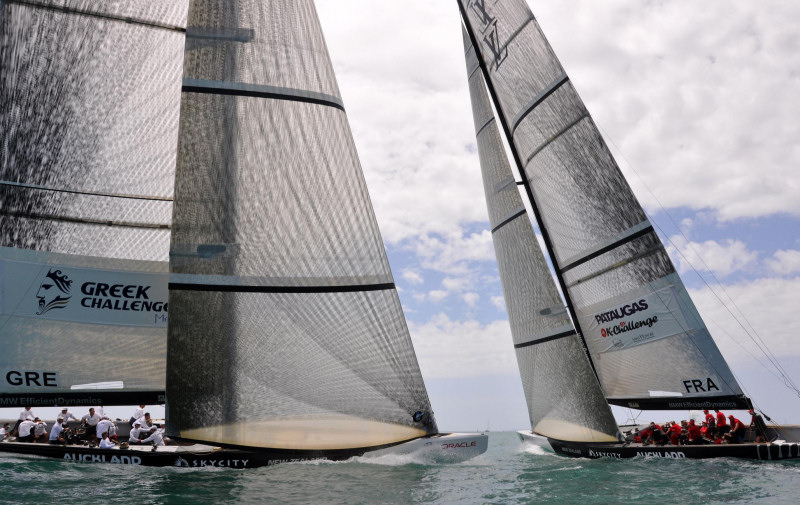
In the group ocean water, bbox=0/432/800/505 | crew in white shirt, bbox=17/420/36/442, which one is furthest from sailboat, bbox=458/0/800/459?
crew in white shirt, bbox=17/420/36/442

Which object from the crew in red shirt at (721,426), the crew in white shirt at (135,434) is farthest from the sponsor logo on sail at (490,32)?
the crew in white shirt at (135,434)

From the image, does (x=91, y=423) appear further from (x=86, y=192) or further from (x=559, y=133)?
(x=559, y=133)

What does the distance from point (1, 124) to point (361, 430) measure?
9671 mm

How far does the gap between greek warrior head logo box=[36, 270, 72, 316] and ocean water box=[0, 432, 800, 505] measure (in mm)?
3100

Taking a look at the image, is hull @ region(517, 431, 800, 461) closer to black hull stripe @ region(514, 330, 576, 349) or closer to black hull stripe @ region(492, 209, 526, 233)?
black hull stripe @ region(514, 330, 576, 349)

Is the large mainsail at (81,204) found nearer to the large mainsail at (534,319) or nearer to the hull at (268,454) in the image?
the hull at (268,454)

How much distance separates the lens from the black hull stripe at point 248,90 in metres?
13.1

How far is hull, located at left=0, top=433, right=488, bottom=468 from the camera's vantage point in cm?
1223

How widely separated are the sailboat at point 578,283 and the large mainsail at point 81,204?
8.89 metres

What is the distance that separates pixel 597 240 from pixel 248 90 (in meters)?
8.76

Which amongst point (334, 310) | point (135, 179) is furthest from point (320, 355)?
point (135, 179)

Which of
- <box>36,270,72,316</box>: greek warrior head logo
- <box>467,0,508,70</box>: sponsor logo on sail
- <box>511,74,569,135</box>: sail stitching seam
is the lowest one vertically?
<box>36,270,72,316</box>: greek warrior head logo

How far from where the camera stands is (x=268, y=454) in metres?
12.1

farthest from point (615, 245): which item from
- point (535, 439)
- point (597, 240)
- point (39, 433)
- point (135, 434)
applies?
point (39, 433)
